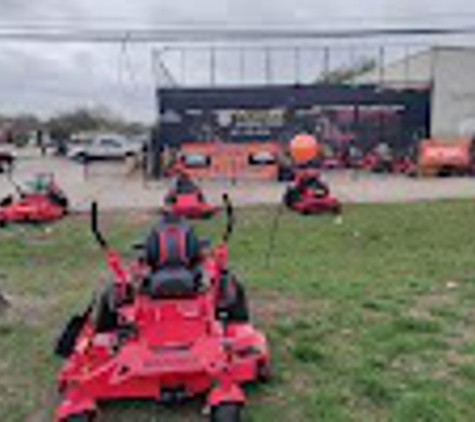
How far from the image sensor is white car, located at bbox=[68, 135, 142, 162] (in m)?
46.0

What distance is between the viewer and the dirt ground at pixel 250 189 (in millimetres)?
21484

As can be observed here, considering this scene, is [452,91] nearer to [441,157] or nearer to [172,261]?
[441,157]

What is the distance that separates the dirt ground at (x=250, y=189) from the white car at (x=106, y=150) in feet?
40.1

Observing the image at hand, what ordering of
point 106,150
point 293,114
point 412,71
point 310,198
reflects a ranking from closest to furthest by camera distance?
point 310,198 → point 293,114 → point 412,71 → point 106,150

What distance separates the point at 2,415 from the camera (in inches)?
197

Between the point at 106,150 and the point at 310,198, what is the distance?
3194 cm

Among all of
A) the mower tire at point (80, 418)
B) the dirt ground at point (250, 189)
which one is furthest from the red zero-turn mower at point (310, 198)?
the mower tire at point (80, 418)

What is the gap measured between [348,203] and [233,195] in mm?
4596

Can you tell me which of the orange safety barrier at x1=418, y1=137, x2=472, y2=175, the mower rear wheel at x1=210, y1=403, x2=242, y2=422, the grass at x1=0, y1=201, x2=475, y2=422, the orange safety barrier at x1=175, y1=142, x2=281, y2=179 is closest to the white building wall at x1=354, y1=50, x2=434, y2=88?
the orange safety barrier at x1=418, y1=137, x2=472, y2=175

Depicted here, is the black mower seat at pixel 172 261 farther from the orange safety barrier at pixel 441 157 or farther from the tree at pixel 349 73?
Answer: the tree at pixel 349 73

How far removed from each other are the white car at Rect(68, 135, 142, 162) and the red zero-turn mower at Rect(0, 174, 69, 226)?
92.1 feet

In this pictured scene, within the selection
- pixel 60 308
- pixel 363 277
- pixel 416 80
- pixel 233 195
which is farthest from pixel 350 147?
pixel 60 308

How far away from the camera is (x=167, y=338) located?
4918 millimetres

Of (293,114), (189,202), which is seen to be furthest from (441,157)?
(189,202)
